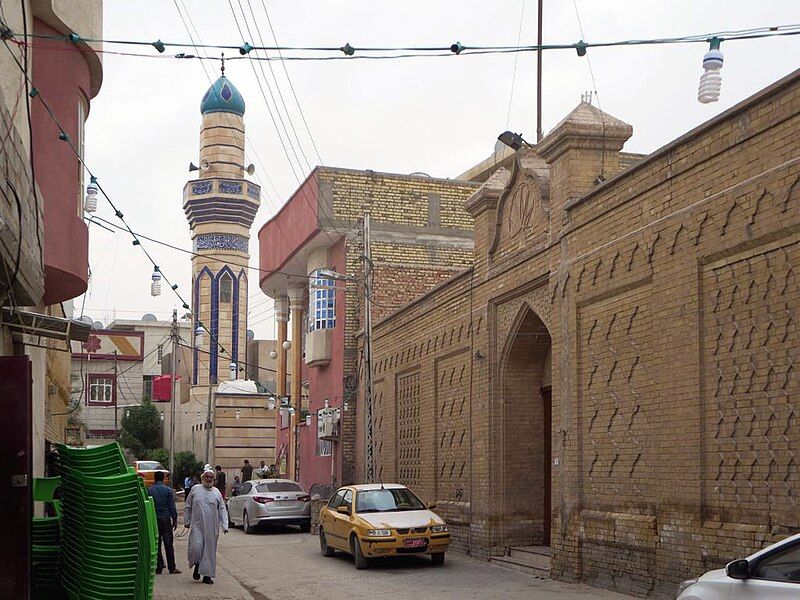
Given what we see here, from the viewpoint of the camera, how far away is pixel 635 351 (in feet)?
47.3

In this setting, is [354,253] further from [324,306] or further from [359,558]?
[359,558]

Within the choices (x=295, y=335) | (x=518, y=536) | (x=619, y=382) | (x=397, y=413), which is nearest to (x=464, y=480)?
(x=518, y=536)

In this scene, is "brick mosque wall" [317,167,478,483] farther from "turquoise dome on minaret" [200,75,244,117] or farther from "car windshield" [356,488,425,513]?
"turquoise dome on minaret" [200,75,244,117]

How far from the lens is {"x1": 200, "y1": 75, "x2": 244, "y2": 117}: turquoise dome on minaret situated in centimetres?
7012

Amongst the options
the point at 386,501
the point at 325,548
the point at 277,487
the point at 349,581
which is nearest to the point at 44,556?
the point at 349,581

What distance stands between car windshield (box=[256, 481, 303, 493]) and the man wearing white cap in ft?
→ 37.8

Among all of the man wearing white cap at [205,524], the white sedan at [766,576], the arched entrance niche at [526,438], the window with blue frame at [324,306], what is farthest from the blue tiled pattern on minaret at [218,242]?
the white sedan at [766,576]

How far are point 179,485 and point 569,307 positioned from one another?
43.8 m

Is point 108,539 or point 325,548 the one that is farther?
point 325,548

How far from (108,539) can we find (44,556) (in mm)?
992

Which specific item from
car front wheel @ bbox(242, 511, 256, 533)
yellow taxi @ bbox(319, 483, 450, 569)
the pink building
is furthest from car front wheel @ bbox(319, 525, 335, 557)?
the pink building

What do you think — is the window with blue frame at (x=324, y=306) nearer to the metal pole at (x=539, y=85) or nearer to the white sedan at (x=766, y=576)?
the metal pole at (x=539, y=85)

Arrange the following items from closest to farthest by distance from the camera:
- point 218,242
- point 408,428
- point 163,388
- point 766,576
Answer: point 766,576 < point 408,428 < point 163,388 < point 218,242

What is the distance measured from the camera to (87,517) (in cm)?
1079
